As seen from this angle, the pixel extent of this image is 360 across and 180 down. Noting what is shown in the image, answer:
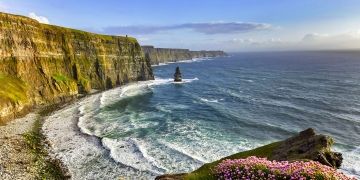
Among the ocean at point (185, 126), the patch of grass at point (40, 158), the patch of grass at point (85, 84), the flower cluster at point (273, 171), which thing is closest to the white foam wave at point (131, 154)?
the ocean at point (185, 126)

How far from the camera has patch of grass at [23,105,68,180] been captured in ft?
114

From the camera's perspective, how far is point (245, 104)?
7350cm

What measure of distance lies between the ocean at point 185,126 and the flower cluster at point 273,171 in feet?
67.7

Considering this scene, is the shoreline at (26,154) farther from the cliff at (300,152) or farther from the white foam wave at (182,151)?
the cliff at (300,152)

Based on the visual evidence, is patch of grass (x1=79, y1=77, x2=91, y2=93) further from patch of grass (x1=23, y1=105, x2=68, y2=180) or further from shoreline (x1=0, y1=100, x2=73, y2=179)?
patch of grass (x1=23, y1=105, x2=68, y2=180)

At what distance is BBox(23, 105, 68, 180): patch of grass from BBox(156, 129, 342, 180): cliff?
2010cm

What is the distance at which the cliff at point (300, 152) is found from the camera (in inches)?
754

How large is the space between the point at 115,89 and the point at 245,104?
44627mm

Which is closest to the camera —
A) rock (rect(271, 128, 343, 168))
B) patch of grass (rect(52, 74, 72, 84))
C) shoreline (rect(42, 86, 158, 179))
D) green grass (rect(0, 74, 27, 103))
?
rock (rect(271, 128, 343, 168))

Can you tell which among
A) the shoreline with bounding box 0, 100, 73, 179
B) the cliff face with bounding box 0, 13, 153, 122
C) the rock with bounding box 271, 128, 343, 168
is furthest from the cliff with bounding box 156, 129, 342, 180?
the cliff face with bounding box 0, 13, 153, 122

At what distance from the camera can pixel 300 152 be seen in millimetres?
21188

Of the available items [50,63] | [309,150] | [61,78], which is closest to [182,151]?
[309,150]

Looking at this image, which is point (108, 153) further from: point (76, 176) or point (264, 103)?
point (264, 103)

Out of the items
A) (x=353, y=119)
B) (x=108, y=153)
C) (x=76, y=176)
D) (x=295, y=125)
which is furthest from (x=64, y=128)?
(x=353, y=119)
